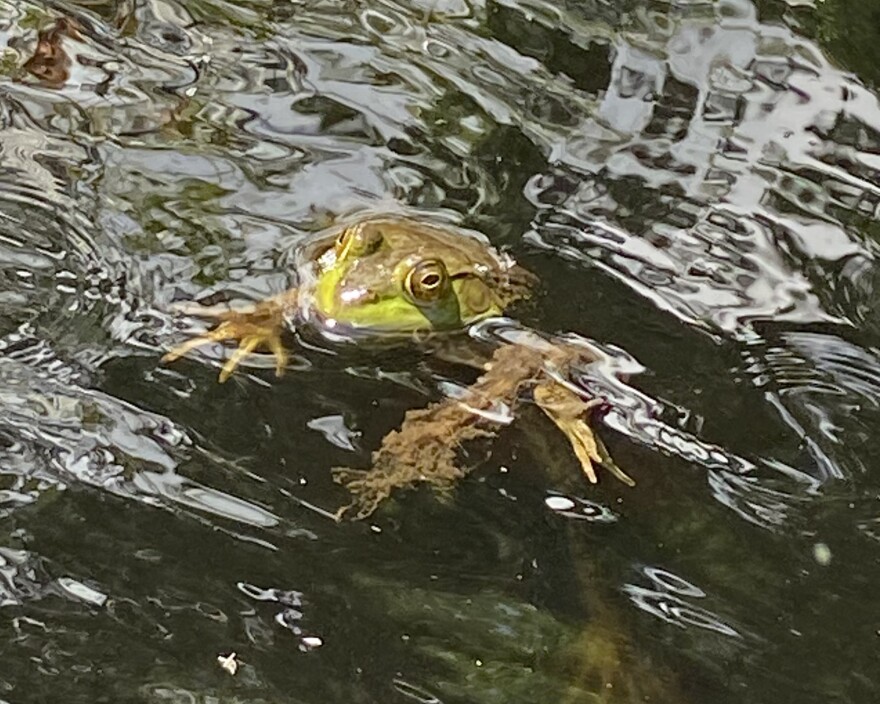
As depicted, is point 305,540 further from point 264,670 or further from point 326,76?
point 326,76

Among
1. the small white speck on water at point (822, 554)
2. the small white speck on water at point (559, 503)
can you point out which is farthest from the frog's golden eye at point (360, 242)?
the small white speck on water at point (822, 554)

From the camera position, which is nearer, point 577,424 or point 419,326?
point 577,424

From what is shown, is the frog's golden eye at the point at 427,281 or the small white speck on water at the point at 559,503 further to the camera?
the frog's golden eye at the point at 427,281

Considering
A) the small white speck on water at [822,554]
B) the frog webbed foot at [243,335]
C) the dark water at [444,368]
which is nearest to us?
the dark water at [444,368]

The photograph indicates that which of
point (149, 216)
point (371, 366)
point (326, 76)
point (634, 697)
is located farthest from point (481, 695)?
point (326, 76)

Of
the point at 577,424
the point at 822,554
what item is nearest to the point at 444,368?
the point at 577,424

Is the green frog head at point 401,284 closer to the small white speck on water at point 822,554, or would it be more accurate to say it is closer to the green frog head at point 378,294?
the green frog head at point 378,294

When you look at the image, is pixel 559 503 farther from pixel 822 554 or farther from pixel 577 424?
pixel 822 554
